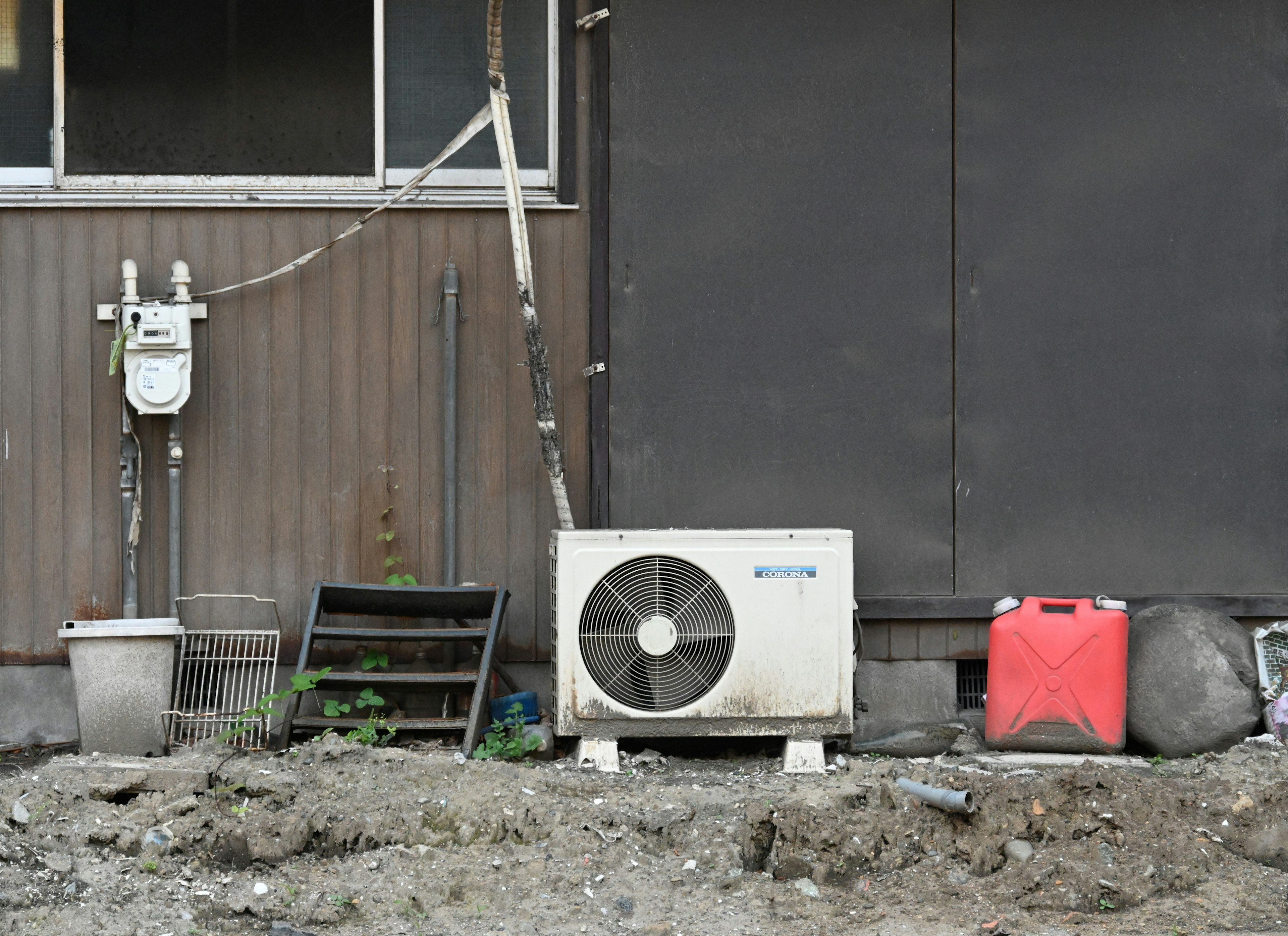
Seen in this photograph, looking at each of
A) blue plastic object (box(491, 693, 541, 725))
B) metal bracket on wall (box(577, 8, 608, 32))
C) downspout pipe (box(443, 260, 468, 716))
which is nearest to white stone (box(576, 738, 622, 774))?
blue plastic object (box(491, 693, 541, 725))

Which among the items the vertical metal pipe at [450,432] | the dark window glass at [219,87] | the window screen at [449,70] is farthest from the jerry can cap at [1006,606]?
the dark window glass at [219,87]

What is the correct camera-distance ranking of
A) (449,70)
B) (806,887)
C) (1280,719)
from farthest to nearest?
(449,70)
(1280,719)
(806,887)

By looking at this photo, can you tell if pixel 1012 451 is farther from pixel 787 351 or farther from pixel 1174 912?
pixel 1174 912

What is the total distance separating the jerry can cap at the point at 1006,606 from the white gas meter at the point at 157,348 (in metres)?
3.23

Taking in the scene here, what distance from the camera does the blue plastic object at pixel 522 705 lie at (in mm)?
4559

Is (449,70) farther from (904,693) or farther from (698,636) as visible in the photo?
(904,693)

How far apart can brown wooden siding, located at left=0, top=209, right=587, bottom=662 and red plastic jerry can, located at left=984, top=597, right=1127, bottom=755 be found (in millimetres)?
1778

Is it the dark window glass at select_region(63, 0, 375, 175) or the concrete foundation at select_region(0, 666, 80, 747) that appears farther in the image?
the dark window glass at select_region(63, 0, 375, 175)

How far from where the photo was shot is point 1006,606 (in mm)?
4590

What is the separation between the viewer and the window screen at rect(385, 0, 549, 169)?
4.86m

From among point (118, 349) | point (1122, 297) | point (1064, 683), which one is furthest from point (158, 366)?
point (1122, 297)

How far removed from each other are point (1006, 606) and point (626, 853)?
74.7 inches

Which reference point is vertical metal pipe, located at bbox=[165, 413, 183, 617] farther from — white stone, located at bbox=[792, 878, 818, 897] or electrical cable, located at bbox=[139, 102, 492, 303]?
white stone, located at bbox=[792, 878, 818, 897]

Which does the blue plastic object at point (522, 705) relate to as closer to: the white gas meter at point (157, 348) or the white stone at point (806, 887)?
the white stone at point (806, 887)
